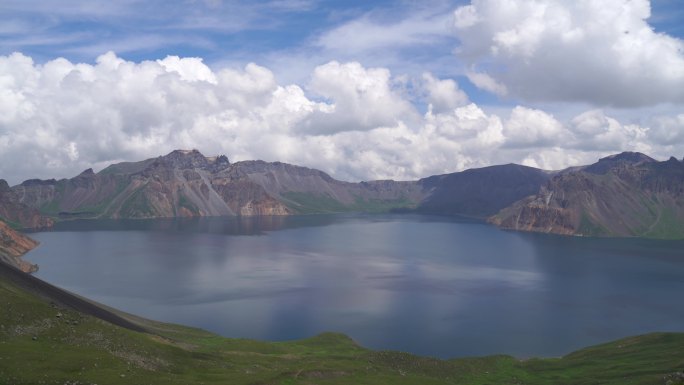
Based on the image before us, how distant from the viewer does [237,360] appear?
78.7 meters

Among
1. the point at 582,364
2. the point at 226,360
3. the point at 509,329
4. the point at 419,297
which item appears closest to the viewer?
the point at 226,360

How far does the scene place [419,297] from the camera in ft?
537

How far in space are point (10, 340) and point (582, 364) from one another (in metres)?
88.6

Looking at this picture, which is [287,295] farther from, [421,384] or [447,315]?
[421,384]

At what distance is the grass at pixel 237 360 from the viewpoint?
169 feet

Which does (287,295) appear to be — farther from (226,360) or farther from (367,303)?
(226,360)

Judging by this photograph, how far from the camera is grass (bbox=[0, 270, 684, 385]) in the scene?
51375 mm

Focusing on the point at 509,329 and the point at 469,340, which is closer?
the point at 469,340

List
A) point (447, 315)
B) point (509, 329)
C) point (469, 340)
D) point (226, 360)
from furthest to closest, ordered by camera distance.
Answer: point (447, 315) < point (509, 329) < point (469, 340) < point (226, 360)

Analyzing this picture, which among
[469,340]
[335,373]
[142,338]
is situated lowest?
[469,340]

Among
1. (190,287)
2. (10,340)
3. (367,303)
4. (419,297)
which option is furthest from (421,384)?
(190,287)

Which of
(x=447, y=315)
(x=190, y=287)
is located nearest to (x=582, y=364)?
(x=447, y=315)

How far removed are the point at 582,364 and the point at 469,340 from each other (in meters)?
29.5

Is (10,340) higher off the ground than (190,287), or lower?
higher
